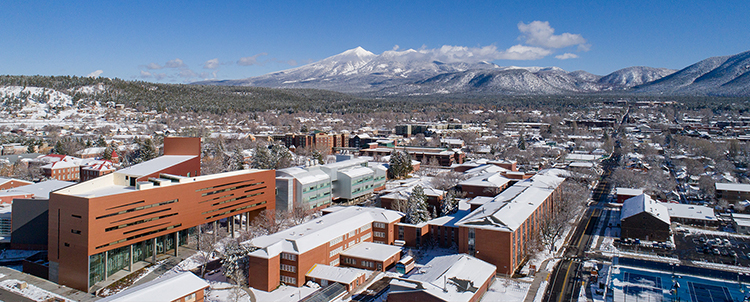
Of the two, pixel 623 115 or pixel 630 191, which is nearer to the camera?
pixel 630 191

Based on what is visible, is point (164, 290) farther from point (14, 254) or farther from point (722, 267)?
point (722, 267)

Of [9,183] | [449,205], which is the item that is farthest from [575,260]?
[9,183]

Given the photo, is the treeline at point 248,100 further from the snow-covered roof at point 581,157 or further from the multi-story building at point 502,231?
the multi-story building at point 502,231

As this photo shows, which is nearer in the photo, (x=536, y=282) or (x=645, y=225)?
(x=536, y=282)

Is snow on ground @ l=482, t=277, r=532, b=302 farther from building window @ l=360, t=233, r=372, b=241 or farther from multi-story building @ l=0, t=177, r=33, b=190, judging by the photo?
multi-story building @ l=0, t=177, r=33, b=190

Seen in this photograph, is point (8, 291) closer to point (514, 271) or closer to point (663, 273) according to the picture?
point (514, 271)

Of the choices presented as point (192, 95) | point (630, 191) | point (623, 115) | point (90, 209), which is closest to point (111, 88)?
point (192, 95)
